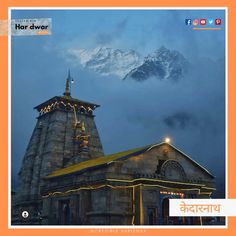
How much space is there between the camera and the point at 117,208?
3244 centimetres

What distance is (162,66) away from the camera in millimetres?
34656

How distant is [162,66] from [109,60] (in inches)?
202

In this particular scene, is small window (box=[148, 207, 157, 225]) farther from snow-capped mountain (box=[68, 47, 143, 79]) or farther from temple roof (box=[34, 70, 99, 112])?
temple roof (box=[34, 70, 99, 112])

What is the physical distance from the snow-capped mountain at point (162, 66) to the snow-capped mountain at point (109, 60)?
1002 mm

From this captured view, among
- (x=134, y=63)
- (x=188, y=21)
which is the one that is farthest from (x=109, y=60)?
(x=188, y=21)

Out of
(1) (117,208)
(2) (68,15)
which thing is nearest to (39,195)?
(1) (117,208)

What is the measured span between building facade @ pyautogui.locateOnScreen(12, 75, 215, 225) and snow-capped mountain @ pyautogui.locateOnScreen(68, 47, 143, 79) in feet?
27.1

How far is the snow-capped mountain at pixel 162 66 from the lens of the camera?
103 ft

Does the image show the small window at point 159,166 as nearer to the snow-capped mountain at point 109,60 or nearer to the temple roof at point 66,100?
the snow-capped mountain at point 109,60

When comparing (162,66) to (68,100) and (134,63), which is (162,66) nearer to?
(134,63)

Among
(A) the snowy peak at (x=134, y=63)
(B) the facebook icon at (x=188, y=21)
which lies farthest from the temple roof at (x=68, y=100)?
(B) the facebook icon at (x=188, y=21)

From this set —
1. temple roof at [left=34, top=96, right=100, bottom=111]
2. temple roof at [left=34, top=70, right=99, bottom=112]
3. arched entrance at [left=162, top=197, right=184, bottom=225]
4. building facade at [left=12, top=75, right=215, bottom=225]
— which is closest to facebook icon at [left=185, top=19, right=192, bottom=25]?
building facade at [left=12, top=75, right=215, bottom=225]

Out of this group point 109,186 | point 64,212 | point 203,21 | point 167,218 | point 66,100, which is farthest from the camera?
point 66,100
